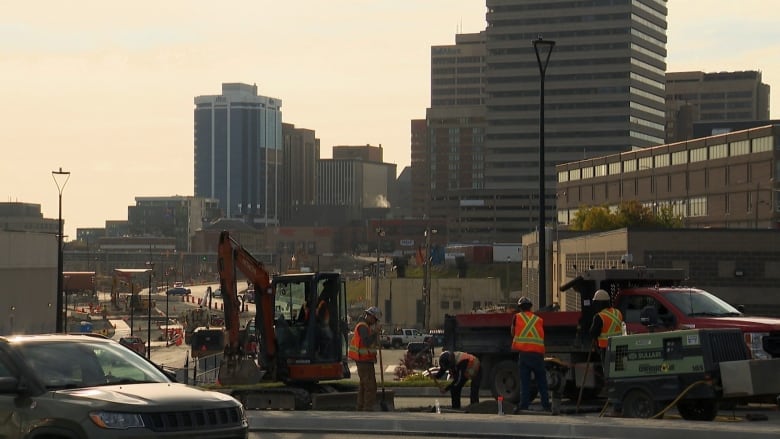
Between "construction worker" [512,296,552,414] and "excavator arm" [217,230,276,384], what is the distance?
7.29 m

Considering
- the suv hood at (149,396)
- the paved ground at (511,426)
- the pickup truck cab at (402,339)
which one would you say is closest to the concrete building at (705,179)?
the pickup truck cab at (402,339)

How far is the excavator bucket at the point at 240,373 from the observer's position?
27172 millimetres

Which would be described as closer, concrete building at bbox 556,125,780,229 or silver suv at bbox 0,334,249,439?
silver suv at bbox 0,334,249,439

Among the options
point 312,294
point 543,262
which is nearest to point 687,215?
point 543,262

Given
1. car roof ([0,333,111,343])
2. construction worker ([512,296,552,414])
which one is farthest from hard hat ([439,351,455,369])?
car roof ([0,333,111,343])

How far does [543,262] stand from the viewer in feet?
116

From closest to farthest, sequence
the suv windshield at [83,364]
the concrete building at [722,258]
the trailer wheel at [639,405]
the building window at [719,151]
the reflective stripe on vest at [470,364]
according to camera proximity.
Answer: the suv windshield at [83,364]
the trailer wheel at [639,405]
the reflective stripe on vest at [470,364]
the concrete building at [722,258]
the building window at [719,151]

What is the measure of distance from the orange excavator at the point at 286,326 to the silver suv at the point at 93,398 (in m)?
13.7

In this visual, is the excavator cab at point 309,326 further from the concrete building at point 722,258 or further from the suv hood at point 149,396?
the concrete building at point 722,258

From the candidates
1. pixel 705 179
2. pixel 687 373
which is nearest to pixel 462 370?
pixel 687 373

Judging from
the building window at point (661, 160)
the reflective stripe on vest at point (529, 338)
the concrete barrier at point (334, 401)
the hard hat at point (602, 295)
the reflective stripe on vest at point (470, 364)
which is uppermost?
the building window at point (661, 160)

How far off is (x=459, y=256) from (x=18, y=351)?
15731 centimetres

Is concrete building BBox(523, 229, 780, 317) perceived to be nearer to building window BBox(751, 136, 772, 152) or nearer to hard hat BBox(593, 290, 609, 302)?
hard hat BBox(593, 290, 609, 302)

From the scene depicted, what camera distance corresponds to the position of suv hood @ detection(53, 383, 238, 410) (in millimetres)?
12188
